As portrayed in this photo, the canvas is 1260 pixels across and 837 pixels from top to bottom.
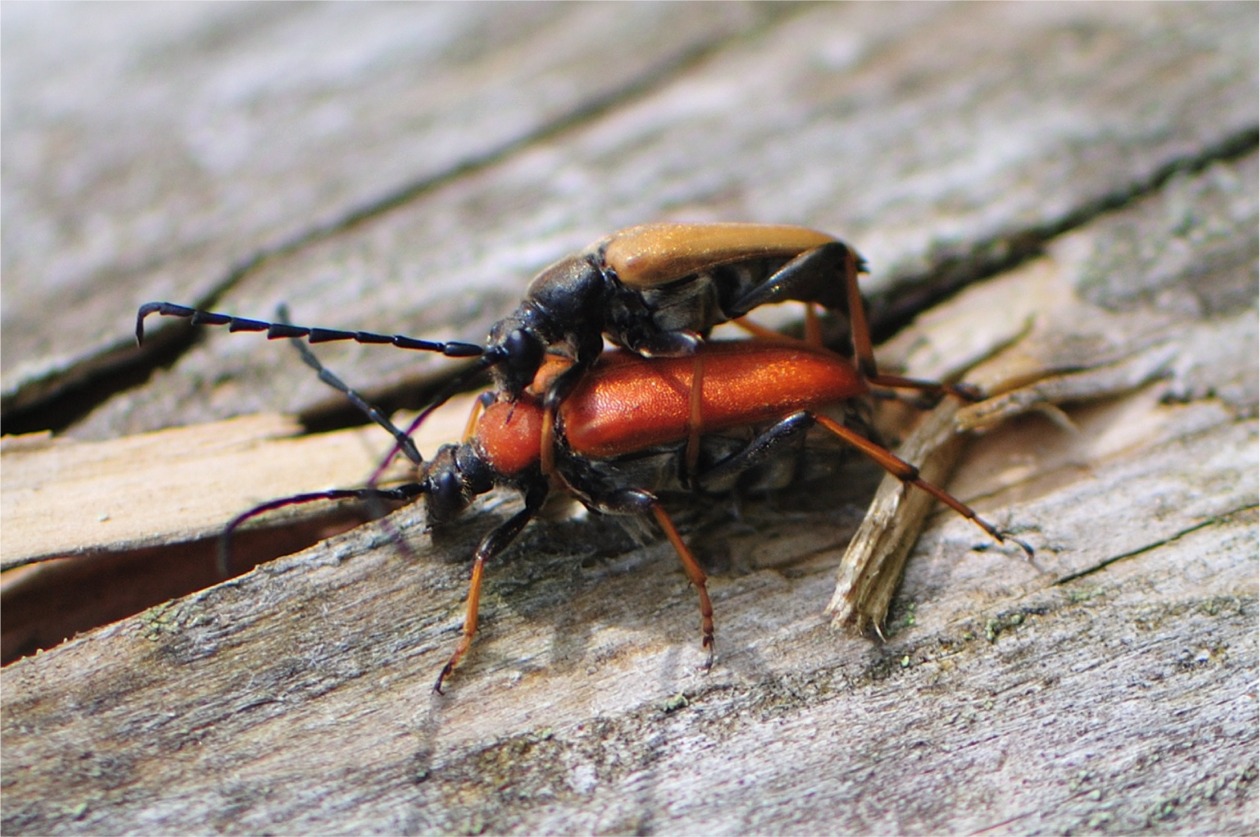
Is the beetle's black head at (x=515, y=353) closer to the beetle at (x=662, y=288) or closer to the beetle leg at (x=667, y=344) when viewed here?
the beetle at (x=662, y=288)

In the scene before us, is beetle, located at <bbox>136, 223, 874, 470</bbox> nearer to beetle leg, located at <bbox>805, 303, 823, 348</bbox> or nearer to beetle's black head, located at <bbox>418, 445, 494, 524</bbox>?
beetle leg, located at <bbox>805, 303, 823, 348</bbox>

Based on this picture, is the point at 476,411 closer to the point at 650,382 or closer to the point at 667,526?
the point at 650,382

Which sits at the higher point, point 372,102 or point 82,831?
point 372,102

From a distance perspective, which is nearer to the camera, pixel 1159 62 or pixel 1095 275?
pixel 1095 275

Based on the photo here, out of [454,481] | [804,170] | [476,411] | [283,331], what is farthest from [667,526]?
[804,170]

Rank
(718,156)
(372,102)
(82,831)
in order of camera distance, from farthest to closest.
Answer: (372,102) → (718,156) → (82,831)

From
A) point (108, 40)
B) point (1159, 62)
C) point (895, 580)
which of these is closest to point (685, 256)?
point (895, 580)

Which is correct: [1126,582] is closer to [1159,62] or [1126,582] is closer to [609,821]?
[609,821]
